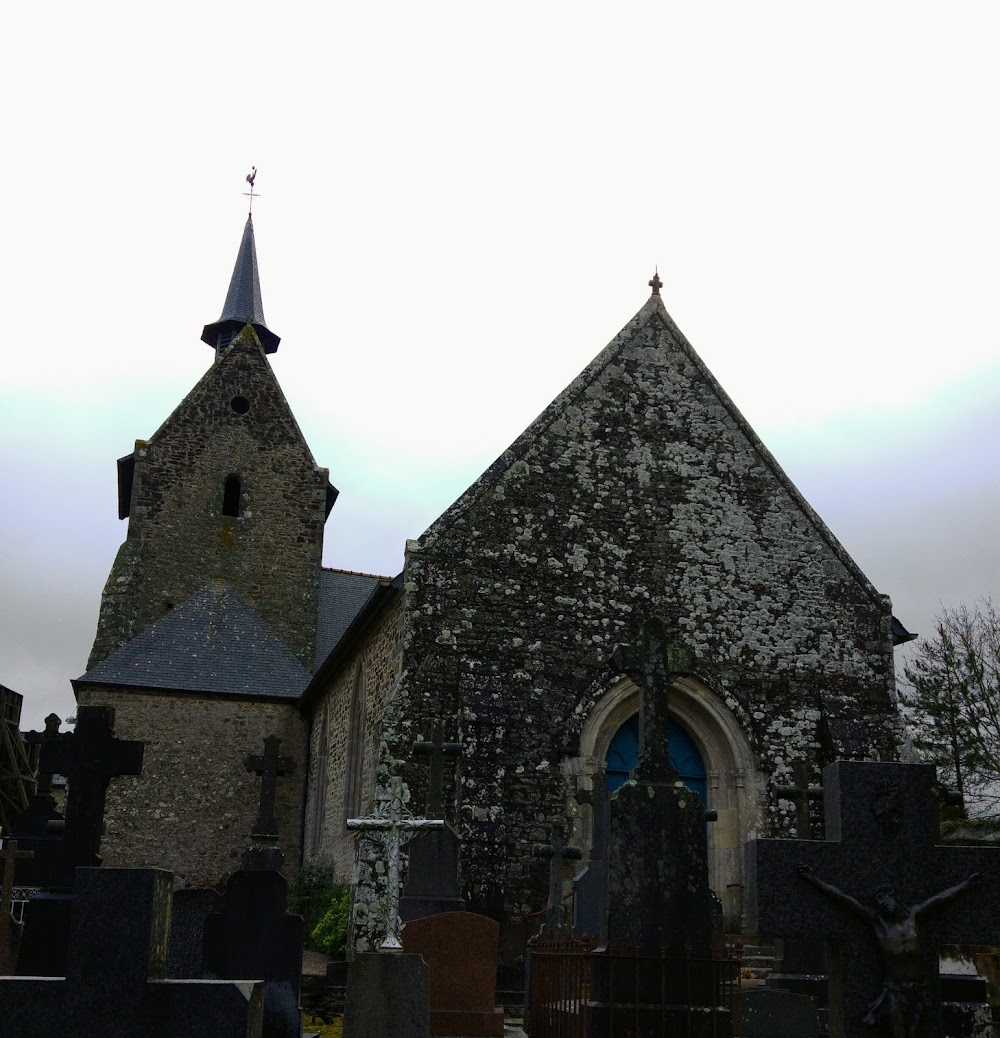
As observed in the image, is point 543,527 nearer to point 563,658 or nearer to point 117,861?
point 563,658

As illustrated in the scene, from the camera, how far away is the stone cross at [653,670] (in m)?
7.04

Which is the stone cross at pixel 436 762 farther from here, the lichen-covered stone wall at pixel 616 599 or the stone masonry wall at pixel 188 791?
the stone masonry wall at pixel 188 791

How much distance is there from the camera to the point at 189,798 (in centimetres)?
1947

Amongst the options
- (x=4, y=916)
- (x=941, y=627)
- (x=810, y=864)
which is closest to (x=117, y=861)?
(x=4, y=916)

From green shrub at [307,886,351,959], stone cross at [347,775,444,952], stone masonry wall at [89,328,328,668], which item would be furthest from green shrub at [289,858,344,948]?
stone masonry wall at [89,328,328,668]

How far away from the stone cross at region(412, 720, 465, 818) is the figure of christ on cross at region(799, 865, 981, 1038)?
238 inches

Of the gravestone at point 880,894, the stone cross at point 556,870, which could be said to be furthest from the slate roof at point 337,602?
the gravestone at point 880,894

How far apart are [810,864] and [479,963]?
13.4 ft

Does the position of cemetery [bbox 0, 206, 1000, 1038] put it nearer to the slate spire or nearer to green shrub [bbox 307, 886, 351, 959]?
green shrub [bbox 307, 886, 351, 959]

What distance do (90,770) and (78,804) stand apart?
0.22 meters

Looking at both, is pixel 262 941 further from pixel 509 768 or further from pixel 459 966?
pixel 509 768

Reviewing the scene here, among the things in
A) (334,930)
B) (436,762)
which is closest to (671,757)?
(436,762)

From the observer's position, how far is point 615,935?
6531 mm

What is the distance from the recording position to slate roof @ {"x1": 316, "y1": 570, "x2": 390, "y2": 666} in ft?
80.7
